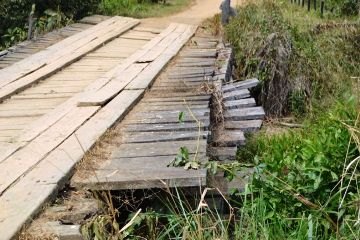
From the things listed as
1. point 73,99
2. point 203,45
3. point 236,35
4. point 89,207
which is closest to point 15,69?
point 73,99

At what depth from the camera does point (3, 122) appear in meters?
4.79

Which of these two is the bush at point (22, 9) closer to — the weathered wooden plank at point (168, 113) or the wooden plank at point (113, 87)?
the wooden plank at point (113, 87)

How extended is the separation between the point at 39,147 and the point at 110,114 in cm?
83

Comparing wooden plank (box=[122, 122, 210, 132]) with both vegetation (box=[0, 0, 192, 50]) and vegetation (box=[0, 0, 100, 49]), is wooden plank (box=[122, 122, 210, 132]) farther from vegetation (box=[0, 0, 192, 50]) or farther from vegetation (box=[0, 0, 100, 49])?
vegetation (box=[0, 0, 100, 49])

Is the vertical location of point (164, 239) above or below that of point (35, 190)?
below

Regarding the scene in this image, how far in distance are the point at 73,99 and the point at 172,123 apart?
1.18 metres

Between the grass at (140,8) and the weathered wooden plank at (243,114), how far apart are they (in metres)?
5.98

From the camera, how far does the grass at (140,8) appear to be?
11.2 meters

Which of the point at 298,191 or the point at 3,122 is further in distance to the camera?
the point at 3,122

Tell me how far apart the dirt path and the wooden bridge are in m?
1.95

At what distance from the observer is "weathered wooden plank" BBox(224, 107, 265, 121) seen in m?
5.29

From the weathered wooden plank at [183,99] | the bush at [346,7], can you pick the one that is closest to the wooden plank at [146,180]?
the weathered wooden plank at [183,99]

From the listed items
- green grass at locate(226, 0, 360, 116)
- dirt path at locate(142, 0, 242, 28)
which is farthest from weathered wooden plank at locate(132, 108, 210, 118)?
dirt path at locate(142, 0, 242, 28)

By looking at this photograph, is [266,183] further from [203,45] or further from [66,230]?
[203,45]
